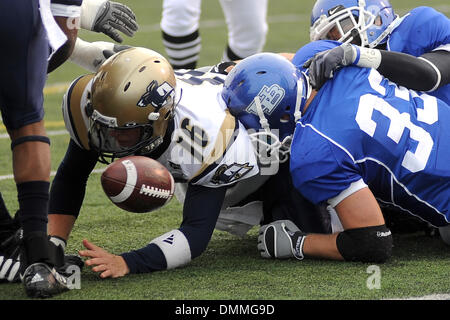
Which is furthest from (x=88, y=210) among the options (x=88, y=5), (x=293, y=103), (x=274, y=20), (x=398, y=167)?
(x=274, y=20)

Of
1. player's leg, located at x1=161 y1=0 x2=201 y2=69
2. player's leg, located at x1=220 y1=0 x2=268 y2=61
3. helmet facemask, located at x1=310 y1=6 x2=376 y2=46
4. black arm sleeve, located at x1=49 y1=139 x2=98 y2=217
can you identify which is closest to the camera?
black arm sleeve, located at x1=49 y1=139 x2=98 y2=217

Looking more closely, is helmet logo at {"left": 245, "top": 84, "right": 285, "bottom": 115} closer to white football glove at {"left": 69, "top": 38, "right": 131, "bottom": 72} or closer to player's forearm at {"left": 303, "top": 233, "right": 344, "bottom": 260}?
player's forearm at {"left": 303, "top": 233, "right": 344, "bottom": 260}

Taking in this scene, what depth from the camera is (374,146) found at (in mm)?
3592

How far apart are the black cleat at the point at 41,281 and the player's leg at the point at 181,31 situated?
3.05m

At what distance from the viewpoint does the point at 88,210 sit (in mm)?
4645

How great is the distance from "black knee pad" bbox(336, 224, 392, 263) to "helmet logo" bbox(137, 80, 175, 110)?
2.81 feet

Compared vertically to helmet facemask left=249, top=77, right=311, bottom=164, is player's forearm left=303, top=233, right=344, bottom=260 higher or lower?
lower

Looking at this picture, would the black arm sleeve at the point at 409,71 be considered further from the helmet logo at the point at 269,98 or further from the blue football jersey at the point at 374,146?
the helmet logo at the point at 269,98

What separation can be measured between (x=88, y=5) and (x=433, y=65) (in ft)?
4.86

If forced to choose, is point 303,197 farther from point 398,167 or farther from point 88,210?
point 88,210

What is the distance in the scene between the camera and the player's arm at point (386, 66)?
3682mm

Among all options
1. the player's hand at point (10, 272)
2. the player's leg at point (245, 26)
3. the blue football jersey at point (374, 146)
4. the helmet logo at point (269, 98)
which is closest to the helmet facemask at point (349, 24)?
the blue football jersey at point (374, 146)

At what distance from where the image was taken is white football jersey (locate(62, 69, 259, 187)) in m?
3.57

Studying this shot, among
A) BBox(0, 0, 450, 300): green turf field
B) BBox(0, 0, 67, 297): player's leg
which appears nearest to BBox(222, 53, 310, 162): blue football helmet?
BBox(0, 0, 450, 300): green turf field
